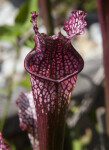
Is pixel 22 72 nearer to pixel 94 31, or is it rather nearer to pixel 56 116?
pixel 94 31

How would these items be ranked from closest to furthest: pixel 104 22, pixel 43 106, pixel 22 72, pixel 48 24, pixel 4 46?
pixel 43 106 → pixel 104 22 → pixel 48 24 → pixel 22 72 → pixel 4 46

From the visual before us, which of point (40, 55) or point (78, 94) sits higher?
point (40, 55)

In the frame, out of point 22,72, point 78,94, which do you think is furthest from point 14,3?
point 78,94

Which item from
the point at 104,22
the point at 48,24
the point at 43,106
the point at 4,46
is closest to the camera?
the point at 43,106

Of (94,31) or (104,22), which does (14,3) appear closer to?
(94,31)

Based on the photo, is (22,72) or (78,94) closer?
(78,94)

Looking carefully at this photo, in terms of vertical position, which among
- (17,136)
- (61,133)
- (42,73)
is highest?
(42,73)
